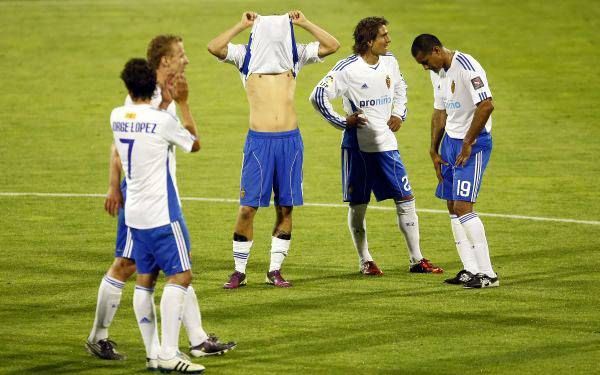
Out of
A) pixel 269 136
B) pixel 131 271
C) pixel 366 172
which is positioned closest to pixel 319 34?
pixel 269 136

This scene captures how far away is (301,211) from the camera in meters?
16.2

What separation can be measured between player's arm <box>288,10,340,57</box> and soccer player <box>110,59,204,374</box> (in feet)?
10.6

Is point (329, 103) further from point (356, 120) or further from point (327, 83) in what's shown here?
point (356, 120)

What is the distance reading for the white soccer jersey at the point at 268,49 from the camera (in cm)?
1211

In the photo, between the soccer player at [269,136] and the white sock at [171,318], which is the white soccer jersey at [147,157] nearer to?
the white sock at [171,318]

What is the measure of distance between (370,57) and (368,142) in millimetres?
792

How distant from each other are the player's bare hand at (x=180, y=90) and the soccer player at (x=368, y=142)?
3271 millimetres

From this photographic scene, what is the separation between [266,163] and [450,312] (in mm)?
2183

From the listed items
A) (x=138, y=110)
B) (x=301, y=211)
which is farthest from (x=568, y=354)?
(x=301, y=211)

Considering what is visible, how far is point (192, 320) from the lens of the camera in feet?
31.4

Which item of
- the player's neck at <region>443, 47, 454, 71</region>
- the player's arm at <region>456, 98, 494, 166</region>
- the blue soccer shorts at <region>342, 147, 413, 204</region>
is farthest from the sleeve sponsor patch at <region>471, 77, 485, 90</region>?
the blue soccer shorts at <region>342, 147, 413, 204</region>

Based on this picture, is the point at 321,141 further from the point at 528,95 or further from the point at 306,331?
the point at 306,331

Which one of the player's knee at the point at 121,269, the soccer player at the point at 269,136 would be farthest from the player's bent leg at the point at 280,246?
the player's knee at the point at 121,269

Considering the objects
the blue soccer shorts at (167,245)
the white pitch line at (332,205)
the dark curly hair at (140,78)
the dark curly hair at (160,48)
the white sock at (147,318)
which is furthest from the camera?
the white pitch line at (332,205)
